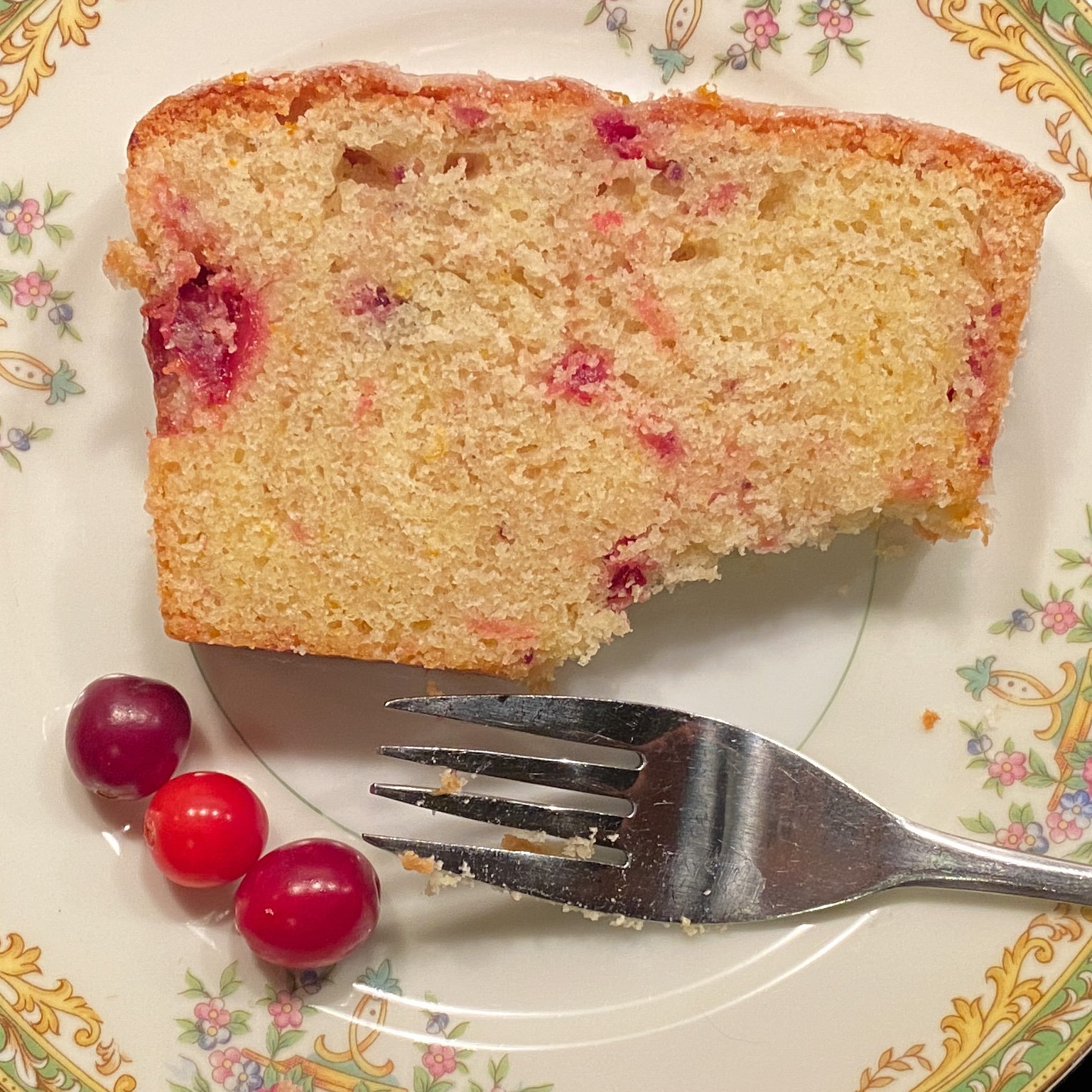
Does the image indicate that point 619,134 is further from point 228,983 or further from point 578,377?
point 228,983

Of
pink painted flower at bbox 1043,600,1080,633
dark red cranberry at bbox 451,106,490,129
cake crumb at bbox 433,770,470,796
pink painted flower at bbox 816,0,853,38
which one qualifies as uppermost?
pink painted flower at bbox 816,0,853,38

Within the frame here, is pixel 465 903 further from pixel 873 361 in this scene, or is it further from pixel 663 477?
pixel 873 361

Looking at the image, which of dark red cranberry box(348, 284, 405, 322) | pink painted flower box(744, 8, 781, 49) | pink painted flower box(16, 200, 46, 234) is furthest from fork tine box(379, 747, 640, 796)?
pink painted flower box(744, 8, 781, 49)

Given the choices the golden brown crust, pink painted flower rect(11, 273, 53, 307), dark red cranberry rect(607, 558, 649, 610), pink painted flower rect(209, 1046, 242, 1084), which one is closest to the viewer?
the golden brown crust

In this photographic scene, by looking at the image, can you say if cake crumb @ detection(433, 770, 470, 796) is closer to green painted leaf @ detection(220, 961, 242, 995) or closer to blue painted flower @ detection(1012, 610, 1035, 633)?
green painted leaf @ detection(220, 961, 242, 995)

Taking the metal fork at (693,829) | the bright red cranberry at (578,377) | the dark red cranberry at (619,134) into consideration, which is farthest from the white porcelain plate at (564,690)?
the bright red cranberry at (578,377)

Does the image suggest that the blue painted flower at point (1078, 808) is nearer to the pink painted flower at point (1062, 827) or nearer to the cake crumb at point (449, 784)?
the pink painted flower at point (1062, 827)

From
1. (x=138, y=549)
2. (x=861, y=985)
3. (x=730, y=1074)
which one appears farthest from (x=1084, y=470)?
(x=138, y=549)
